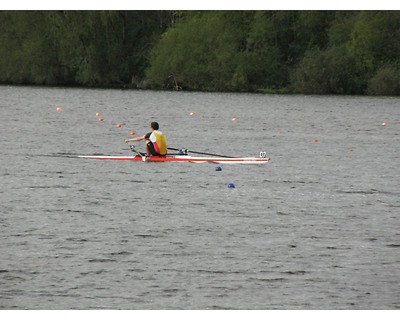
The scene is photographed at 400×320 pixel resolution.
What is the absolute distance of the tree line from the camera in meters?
77.8

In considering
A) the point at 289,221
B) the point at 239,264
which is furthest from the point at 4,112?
the point at 239,264

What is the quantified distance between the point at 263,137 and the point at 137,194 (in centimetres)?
1730

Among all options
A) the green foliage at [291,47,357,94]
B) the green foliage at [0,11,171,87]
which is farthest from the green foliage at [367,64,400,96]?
the green foliage at [0,11,171,87]

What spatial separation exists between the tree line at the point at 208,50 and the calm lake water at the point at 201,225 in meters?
36.2

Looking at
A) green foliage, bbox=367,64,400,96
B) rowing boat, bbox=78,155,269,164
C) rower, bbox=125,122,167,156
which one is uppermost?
rower, bbox=125,122,167,156

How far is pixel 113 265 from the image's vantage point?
16906 mm

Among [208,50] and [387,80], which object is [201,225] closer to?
[387,80]

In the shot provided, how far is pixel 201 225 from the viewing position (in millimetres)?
Answer: 20500

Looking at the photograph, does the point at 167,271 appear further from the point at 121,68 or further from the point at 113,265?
the point at 121,68

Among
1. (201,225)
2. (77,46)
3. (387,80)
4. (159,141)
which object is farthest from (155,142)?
(77,46)

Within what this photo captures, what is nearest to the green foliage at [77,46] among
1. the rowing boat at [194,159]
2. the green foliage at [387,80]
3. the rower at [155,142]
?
the green foliage at [387,80]

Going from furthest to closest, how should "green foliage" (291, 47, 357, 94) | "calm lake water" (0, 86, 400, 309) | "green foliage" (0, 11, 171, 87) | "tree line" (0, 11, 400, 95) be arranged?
1. "green foliage" (0, 11, 171, 87)
2. "green foliage" (291, 47, 357, 94)
3. "tree line" (0, 11, 400, 95)
4. "calm lake water" (0, 86, 400, 309)

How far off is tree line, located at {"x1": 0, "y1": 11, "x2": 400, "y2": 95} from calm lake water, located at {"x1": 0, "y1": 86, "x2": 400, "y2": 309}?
3625 cm

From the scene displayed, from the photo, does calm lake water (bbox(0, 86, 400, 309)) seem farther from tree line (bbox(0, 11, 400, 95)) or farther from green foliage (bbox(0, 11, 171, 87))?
green foliage (bbox(0, 11, 171, 87))
